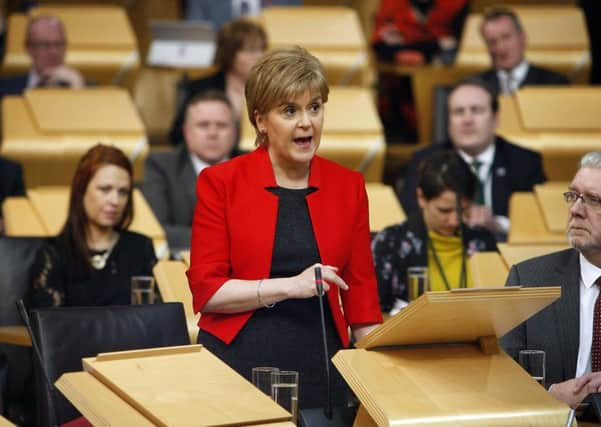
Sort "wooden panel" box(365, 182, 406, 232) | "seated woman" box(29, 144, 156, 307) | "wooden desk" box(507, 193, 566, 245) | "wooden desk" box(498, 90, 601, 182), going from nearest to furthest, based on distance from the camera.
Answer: "seated woman" box(29, 144, 156, 307)
"wooden desk" box(507, 193, 566, 245)
"wooden panel" box(365, 182, 406, 232)
"wooden desk" box(498, 90, 601, 182)

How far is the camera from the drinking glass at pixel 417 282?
4.11 m

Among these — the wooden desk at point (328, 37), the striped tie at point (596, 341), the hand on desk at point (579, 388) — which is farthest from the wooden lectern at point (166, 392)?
the wooden desk at point (328, 37)

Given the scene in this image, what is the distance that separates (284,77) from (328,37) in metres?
4.52

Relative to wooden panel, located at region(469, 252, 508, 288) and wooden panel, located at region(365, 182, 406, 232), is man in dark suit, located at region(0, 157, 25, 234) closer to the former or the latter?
wooden panel, located at region(365, 182, 406, 232)

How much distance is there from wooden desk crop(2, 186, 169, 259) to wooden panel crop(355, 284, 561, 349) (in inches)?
93.9

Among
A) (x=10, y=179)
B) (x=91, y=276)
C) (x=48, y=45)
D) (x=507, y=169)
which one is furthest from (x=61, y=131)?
(x=507, y=169)

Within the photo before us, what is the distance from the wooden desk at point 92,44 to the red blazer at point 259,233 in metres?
4.56

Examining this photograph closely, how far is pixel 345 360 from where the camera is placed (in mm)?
2484

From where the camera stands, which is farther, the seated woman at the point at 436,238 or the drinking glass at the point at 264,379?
the seated woman at the point at 436,238

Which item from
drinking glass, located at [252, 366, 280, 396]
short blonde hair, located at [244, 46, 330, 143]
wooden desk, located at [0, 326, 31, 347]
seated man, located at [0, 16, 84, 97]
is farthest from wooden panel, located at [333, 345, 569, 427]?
seated man, located at [0, 16, 84, 97]

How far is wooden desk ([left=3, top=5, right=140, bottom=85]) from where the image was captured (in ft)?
23.9

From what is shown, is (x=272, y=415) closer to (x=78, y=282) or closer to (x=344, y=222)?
(x=344, y=222)

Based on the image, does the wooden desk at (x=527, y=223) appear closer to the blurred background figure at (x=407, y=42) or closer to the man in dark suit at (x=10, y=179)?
the man in dark suit at (x=10, y=179)

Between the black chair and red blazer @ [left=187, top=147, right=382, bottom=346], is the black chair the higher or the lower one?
the lower one
